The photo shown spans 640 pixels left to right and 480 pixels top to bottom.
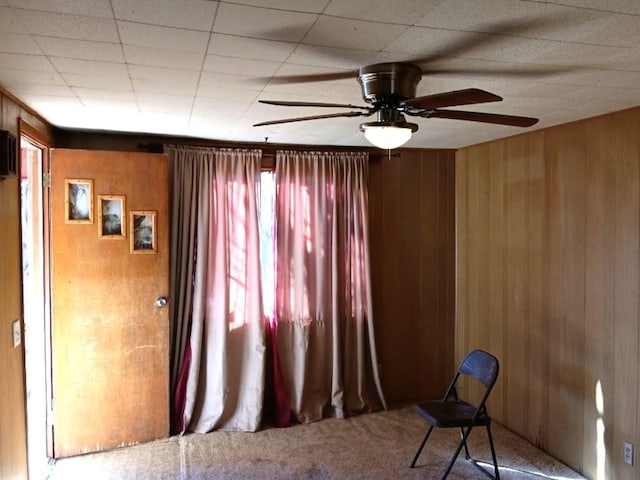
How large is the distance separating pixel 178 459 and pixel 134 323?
35.6 inches

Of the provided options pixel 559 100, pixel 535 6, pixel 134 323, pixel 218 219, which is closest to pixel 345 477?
pixel 134 323

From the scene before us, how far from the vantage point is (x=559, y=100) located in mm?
2414

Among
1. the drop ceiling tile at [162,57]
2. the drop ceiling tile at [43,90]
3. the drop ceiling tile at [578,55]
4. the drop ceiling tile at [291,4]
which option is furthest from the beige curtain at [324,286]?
the drop ceiling tile at [291,4]

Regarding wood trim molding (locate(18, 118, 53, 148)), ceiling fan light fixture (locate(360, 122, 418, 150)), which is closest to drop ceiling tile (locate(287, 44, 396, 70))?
ceiling fan light fixture (locate(360, 122, 418, 150))

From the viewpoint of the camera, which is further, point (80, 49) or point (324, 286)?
point (324, 286)

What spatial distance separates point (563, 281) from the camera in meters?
3.08

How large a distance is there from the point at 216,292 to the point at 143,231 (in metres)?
0.67

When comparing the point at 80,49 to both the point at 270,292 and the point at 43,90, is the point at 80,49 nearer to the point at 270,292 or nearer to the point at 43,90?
the point at 43,90

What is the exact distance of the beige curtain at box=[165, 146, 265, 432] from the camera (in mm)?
3568

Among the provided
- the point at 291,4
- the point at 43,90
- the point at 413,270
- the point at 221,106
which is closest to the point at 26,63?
the point at 43,90

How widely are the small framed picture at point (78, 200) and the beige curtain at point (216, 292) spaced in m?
0.57

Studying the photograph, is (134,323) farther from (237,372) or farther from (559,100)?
(559,100)

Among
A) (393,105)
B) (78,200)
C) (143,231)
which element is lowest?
(143,231)

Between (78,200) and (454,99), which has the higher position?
(454,99)
